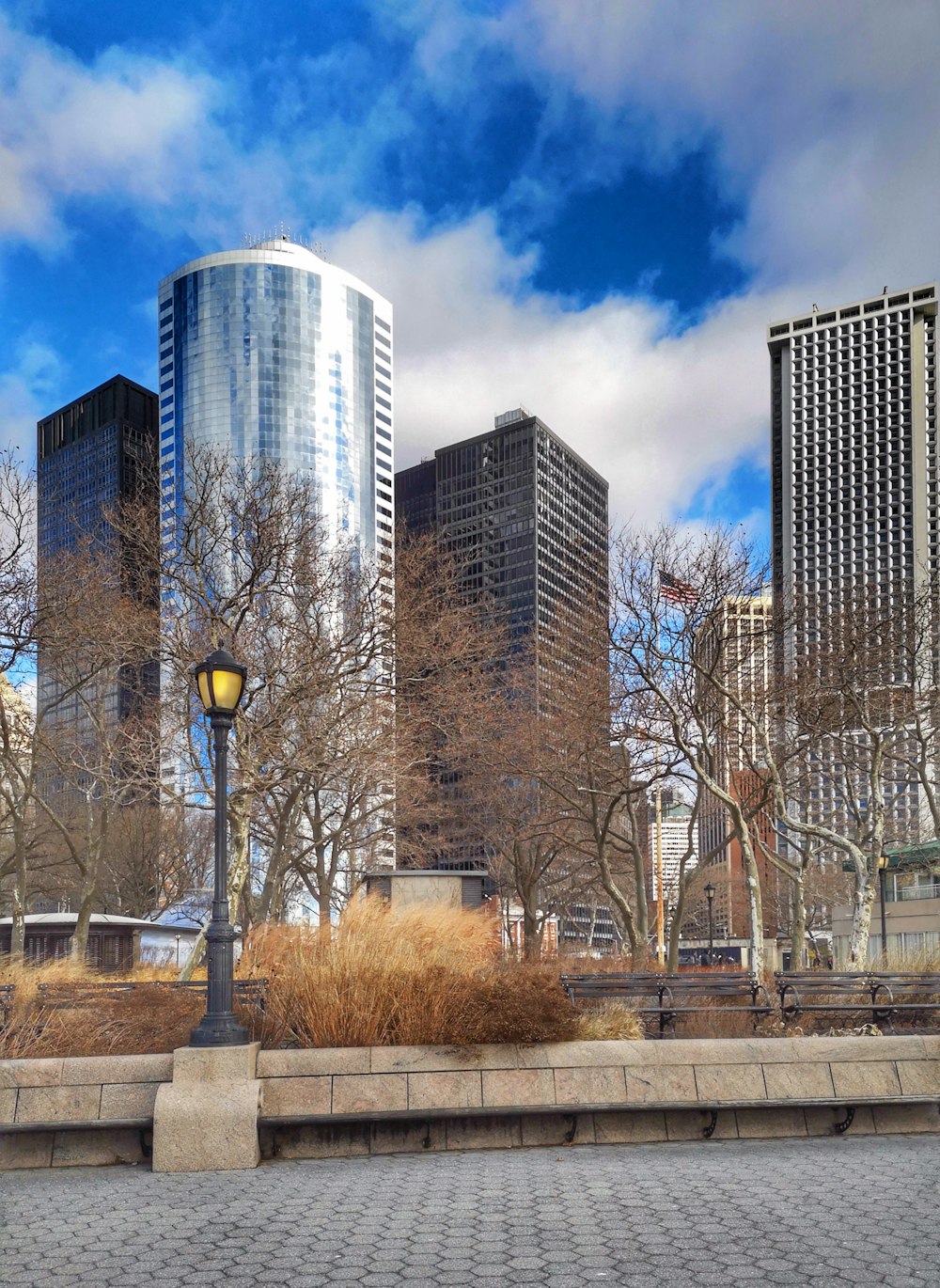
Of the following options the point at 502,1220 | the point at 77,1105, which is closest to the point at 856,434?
the point at 77,1105

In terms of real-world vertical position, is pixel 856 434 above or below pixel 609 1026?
above

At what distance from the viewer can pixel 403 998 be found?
1005 cm

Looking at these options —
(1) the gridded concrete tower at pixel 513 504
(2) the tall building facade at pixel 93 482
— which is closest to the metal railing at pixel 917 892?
(1) the gridded concrete tower at pixel 513 504

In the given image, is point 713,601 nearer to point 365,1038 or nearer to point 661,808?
point 365,1038

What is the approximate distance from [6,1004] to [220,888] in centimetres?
274

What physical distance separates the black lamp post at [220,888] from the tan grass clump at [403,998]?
2.07 ft

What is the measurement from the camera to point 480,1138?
9.66 metres

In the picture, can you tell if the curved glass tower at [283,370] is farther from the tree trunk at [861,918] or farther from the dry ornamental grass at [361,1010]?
the dry ornamental grass at [361,1010]

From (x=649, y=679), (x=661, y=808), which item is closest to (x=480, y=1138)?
(x=649, y=679)

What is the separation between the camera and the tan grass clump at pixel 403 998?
983cm

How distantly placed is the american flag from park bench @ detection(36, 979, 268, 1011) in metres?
14.9

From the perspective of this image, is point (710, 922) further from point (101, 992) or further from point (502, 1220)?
point (502, 1220)

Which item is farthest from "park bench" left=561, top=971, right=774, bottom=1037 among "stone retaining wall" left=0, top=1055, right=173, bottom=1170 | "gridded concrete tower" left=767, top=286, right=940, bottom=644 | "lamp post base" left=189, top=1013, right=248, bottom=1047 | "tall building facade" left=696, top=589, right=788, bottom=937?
"gridded concrete tower" left=767, top=286, right=940, bottom=644

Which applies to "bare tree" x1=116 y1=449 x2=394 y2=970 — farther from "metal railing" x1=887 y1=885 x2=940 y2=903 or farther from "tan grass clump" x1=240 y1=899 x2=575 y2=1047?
"metal railing" x1=887 y1=885 x2=940 y2=903
